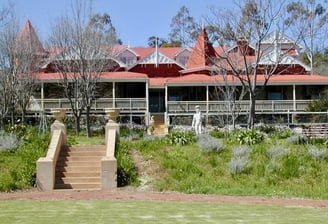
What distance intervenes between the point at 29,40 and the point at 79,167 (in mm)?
17794

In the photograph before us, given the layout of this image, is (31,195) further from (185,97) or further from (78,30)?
(185,97)

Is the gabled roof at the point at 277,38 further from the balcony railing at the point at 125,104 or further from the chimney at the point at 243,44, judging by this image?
the balcony railing at the point at 125,104

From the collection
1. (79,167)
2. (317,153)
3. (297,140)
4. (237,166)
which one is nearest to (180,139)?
(237,166)

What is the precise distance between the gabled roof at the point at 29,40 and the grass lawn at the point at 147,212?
21.1m

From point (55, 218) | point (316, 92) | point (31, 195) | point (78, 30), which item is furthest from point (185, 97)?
point (55, 218)

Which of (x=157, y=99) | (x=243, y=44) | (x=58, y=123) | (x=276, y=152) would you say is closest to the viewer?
(x=276, y=152)

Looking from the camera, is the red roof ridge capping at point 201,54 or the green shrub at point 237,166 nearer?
the green shrub at point 237,166

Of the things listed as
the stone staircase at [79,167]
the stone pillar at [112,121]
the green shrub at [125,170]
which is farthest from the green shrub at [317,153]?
the stone staircase at [79,167]

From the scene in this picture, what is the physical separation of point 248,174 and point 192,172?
70.2 inches

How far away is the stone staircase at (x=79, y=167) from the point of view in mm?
15773

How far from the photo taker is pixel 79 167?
656 inches

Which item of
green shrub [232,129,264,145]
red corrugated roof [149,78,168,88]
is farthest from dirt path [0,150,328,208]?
Answer: red corrugated roof [149,78,168,88]

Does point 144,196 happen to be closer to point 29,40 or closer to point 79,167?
point 79,167

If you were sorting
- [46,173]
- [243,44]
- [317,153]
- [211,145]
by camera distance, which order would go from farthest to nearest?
[243,44], [211,145], [317,153], [46,173]
